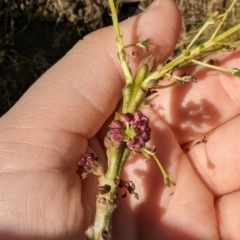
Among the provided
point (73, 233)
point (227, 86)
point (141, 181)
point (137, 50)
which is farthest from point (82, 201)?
point (227, 86)

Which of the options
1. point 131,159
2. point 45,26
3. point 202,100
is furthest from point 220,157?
point 45,26

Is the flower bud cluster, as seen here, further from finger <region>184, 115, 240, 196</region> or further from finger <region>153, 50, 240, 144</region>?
finger <region>184, 115, 240, 196</region>

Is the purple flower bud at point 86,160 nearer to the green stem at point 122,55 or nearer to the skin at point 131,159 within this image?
the skin at point 131,159

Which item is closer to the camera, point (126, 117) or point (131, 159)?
point (126, 117)

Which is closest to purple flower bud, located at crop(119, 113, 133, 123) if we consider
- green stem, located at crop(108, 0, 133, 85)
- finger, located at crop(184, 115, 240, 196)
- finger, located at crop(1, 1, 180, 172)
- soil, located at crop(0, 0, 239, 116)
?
green stem, located at crop(108, 0, 133, 85)

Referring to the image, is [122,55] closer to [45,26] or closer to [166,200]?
[166,200]

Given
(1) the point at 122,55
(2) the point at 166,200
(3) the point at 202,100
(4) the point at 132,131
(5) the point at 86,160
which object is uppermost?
(1) the point at 122,55

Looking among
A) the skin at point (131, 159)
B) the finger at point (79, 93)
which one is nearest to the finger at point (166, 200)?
the skin at point (131, 159)

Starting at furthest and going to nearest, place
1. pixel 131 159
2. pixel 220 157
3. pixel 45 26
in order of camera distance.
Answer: pixel 45 26 < pixel 220 157 < pixel 131 159

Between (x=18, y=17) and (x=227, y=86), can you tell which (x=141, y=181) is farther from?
(x=18, y=17)
